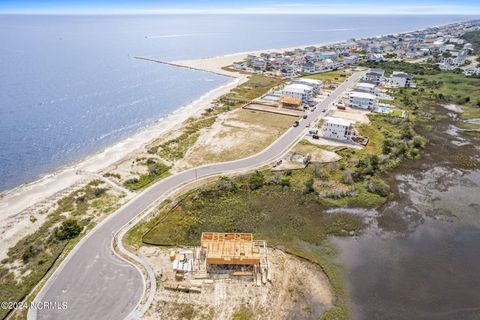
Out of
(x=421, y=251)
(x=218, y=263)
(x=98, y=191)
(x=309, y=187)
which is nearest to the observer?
(x=218, y=263)

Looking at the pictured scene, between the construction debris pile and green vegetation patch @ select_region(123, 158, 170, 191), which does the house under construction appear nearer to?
Answer: the construction debris pile

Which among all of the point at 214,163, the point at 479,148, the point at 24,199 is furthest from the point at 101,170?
the point at 479,148

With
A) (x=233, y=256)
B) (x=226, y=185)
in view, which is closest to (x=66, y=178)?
(x=226, y=185)

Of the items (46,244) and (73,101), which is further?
(73,101)

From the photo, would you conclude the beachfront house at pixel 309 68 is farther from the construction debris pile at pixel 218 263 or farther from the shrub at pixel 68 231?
the shrub at pixel 68 231

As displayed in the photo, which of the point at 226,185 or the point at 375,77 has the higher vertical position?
the point at 375,77

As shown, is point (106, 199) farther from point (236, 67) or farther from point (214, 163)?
point (236, 67)

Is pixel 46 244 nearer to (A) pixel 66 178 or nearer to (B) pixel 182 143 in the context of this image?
(A) pixel 66 178

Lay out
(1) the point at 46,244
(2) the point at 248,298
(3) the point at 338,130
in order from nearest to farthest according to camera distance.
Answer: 1. (2) the point at 248,298
2. (1) the point at 46,244
3. (3) the point at 338,130
